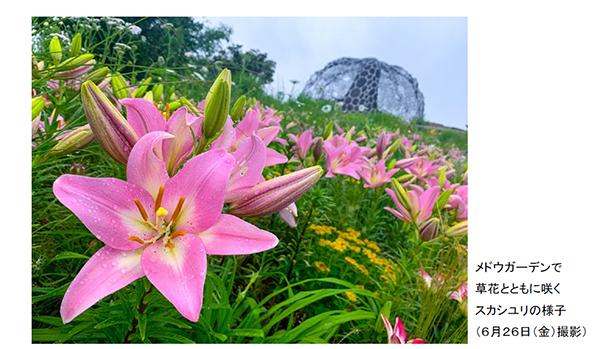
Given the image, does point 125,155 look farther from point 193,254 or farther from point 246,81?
point 246,81

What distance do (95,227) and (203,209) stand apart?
15cm

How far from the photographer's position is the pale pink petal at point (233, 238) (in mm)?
518

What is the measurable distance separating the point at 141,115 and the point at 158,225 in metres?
0.18

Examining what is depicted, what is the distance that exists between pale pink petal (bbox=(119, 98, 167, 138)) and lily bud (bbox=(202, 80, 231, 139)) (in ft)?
0.27

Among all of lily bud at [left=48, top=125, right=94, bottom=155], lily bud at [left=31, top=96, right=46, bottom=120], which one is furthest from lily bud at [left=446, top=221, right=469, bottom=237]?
lily bud at [left=31, top=96, right=46, bottom=120]

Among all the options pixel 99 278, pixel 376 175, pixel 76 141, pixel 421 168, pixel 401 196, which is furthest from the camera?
pixel 421 168

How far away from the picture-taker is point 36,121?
0.82 metres

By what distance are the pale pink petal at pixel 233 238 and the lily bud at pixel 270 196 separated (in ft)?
0.21

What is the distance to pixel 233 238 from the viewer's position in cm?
53

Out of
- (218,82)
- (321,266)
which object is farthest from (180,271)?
(321,266)

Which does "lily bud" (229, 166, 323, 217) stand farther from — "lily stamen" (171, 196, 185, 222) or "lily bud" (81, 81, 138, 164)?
"lily bud" (81, 81, 138, 164)

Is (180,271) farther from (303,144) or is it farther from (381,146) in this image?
(381,146)

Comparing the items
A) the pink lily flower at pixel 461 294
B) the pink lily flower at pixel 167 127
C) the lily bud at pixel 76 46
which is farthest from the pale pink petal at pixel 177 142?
the pink lily flower at pixel 461 294
